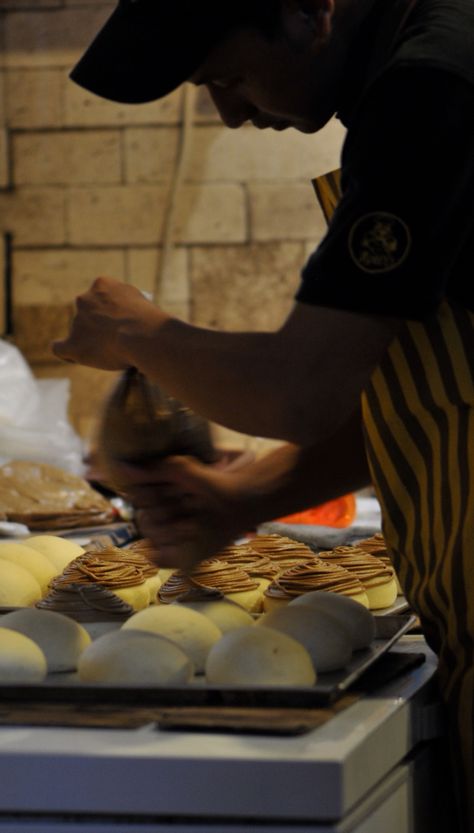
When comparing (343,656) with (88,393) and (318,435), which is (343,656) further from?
(88,393)

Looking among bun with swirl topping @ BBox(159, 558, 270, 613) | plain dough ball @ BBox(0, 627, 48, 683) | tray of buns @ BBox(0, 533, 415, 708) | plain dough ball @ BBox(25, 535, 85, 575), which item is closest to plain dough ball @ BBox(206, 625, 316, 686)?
tray of buns @ BBox(0, 533, 415, 708)

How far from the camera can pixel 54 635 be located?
1.68 m

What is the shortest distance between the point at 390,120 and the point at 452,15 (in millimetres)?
162

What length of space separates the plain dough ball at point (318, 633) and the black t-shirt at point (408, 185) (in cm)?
47

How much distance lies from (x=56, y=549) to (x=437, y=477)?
111 centimetres

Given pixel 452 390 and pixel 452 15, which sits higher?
pixel 452 15

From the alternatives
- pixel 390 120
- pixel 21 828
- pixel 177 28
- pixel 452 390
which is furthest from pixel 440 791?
pixel 177 28

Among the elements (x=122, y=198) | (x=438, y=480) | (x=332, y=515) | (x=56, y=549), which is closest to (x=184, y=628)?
(x=438, y=480)

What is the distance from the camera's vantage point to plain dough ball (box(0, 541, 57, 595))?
2355mm

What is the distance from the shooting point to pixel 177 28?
1.48 m

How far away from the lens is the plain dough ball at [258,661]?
1509 millimetres

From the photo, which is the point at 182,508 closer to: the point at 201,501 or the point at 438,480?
the point at 201,501

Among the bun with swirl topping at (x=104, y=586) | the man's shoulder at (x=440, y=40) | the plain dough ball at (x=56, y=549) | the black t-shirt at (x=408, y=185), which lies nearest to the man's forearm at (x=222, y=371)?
the black t-shirt at (x=408, y=185)

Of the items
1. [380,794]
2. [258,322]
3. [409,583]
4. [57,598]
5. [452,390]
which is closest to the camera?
[380,794]
